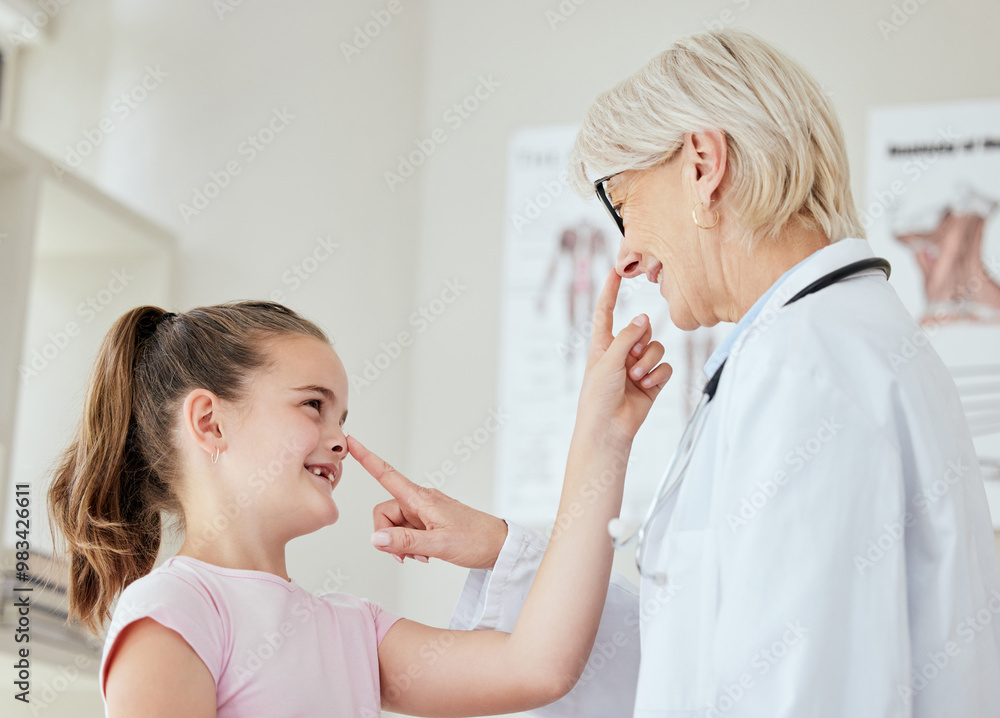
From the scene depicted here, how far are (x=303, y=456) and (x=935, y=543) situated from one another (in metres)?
0.77

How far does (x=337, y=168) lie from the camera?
2.77m

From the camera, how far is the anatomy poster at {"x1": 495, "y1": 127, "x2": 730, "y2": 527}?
2.66 m

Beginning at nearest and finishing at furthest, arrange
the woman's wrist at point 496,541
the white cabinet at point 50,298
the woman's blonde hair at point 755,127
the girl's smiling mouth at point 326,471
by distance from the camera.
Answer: the woman's blonde hair at point 755,127 → the girl's smiling mouth at point 326,471 → the woman's wrist at point 496,541 → the white cabinet at point 50,298

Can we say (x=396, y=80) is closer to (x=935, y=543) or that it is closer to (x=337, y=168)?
(x=337, y=168)

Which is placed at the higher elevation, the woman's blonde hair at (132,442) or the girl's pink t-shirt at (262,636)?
the woman's blonde hair at (132,442)

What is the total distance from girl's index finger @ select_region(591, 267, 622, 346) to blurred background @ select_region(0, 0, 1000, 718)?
4.43ft

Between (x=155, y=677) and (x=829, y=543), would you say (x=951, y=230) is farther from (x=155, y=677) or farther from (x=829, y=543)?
(x=155, y=677)

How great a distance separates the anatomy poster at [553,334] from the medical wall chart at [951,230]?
526mm

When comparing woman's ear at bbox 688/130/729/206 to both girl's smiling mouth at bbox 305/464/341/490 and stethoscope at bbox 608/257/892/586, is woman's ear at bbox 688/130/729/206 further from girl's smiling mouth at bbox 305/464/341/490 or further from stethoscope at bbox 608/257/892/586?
girl's smiling mouth at bbox 305/464/341/490

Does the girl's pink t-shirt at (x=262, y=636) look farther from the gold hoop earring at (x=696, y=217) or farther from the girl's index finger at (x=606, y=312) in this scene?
the gold hoop earring at (x=696, y=217)

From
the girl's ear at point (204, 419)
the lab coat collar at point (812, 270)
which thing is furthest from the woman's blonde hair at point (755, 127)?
the girl's ear at point (204, 419)

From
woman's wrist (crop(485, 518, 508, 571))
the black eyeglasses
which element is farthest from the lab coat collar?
woman's wrist (crop(485, 518, 508, 571))

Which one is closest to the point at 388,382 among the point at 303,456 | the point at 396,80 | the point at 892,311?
the point at 396,80

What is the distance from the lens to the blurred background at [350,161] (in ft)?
8.35
